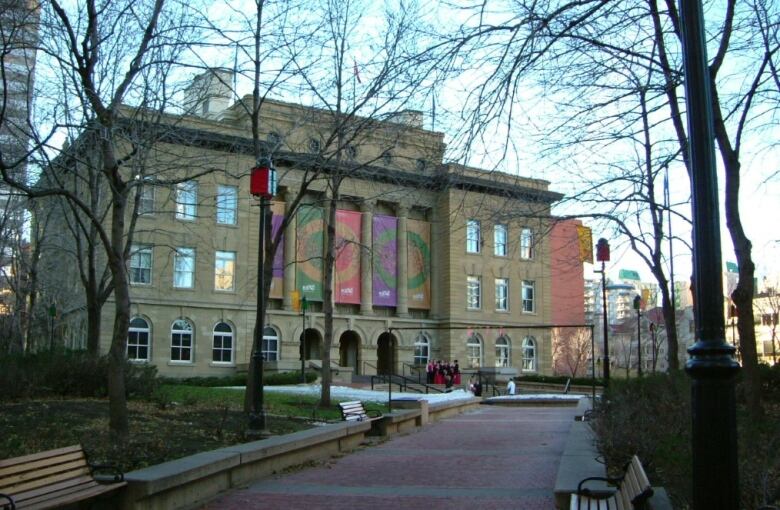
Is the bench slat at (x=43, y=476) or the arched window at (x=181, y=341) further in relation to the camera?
the arched window at (x=181, y=341)

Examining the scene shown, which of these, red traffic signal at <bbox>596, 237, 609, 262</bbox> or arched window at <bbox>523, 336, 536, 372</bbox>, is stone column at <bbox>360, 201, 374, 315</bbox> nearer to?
arched window at <bbox>523, 336, 536, 372</bbox>

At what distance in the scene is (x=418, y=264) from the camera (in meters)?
58.2

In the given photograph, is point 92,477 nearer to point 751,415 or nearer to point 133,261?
point 751,415

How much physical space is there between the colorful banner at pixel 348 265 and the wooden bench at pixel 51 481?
150 ft

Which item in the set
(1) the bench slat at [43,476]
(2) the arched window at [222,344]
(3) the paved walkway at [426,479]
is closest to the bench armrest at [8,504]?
(1) the bench slat at [43,476]

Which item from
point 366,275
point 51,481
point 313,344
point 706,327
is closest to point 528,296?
point 366,275

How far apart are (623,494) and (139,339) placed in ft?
144

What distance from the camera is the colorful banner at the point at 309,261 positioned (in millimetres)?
51094

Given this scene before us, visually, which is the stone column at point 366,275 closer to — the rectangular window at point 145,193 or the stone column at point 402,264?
the stone column at point 402,264

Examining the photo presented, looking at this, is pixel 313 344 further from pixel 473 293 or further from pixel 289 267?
pixel 473 293

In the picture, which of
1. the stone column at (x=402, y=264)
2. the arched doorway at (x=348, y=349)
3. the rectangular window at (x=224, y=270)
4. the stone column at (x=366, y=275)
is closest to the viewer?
the rectangular window at (x=224, y=270)

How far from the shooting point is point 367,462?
1257 cm

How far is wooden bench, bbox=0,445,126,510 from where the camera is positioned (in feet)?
21.3

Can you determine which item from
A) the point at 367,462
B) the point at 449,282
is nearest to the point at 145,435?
the point at 367,462
